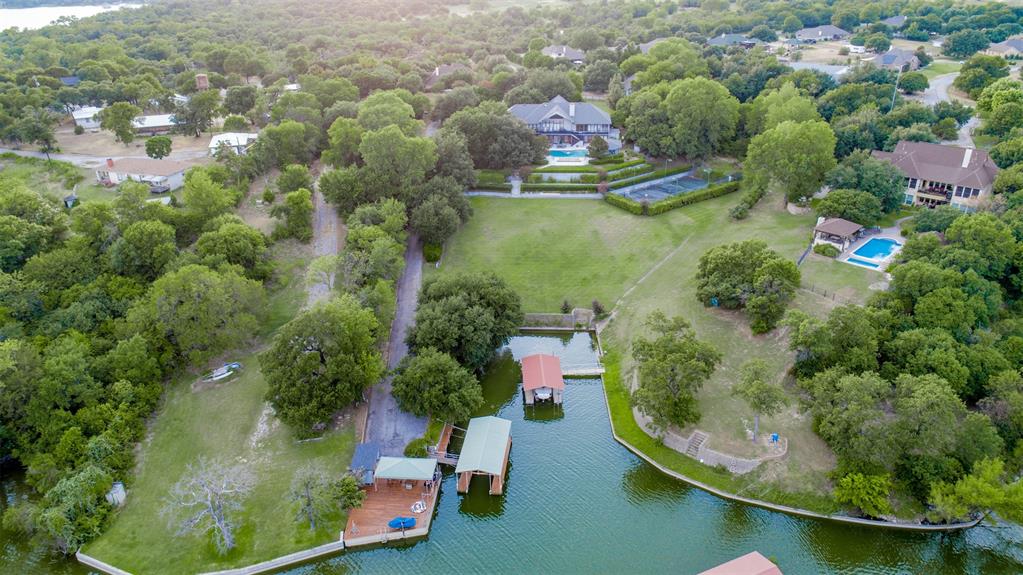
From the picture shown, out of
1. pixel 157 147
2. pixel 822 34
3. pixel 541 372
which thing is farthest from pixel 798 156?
pixel 822 34

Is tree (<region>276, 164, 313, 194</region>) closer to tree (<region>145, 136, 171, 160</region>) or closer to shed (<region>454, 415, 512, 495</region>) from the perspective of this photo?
tree (<region>145, 136, 171, 160</region>)

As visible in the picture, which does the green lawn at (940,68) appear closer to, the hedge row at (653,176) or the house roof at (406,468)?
the hedge row at (653,176)

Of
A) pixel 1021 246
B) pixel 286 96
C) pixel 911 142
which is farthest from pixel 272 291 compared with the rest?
pixel 911 142

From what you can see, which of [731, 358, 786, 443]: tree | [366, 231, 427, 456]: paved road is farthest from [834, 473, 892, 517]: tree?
[366, 231, 427, 456]: paved road

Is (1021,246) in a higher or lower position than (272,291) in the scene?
higher

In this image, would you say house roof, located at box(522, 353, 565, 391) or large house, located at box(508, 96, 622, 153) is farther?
large house, located at box(508, 96, 622, 153)

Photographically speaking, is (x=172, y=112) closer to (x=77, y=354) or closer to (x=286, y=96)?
(x=286, y=96)
